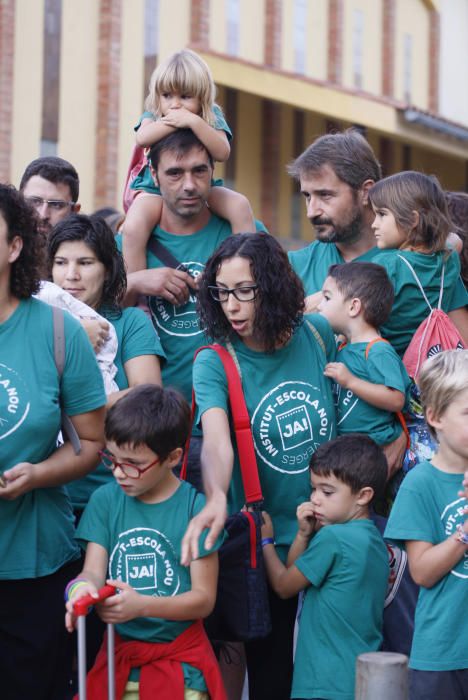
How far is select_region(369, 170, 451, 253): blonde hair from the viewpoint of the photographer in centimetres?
506

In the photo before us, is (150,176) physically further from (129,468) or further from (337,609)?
(337,609)

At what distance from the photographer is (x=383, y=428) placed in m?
4.71

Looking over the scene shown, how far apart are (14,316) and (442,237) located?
1.97 meters

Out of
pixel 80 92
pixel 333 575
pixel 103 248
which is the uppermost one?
pixel 80 92

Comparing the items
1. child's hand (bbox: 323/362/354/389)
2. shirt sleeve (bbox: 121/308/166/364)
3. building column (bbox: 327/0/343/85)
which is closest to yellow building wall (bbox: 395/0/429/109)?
building column (bbox: 327/0/343/85)

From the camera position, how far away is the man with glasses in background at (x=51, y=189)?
574 cm

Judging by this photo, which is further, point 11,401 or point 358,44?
point 358,44

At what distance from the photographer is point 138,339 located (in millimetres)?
4660

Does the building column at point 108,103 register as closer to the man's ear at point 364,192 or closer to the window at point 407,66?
the window at point 407,66

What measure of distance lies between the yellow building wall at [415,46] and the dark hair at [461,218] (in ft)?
53.0

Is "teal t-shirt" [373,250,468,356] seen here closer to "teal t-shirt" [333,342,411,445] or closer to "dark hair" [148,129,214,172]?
"teal t-shirt" [333,342,411,445]

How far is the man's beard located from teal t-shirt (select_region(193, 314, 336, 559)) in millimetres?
929

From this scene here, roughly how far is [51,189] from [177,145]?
95cm

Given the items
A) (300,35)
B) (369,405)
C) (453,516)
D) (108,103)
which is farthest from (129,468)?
(300,35)
